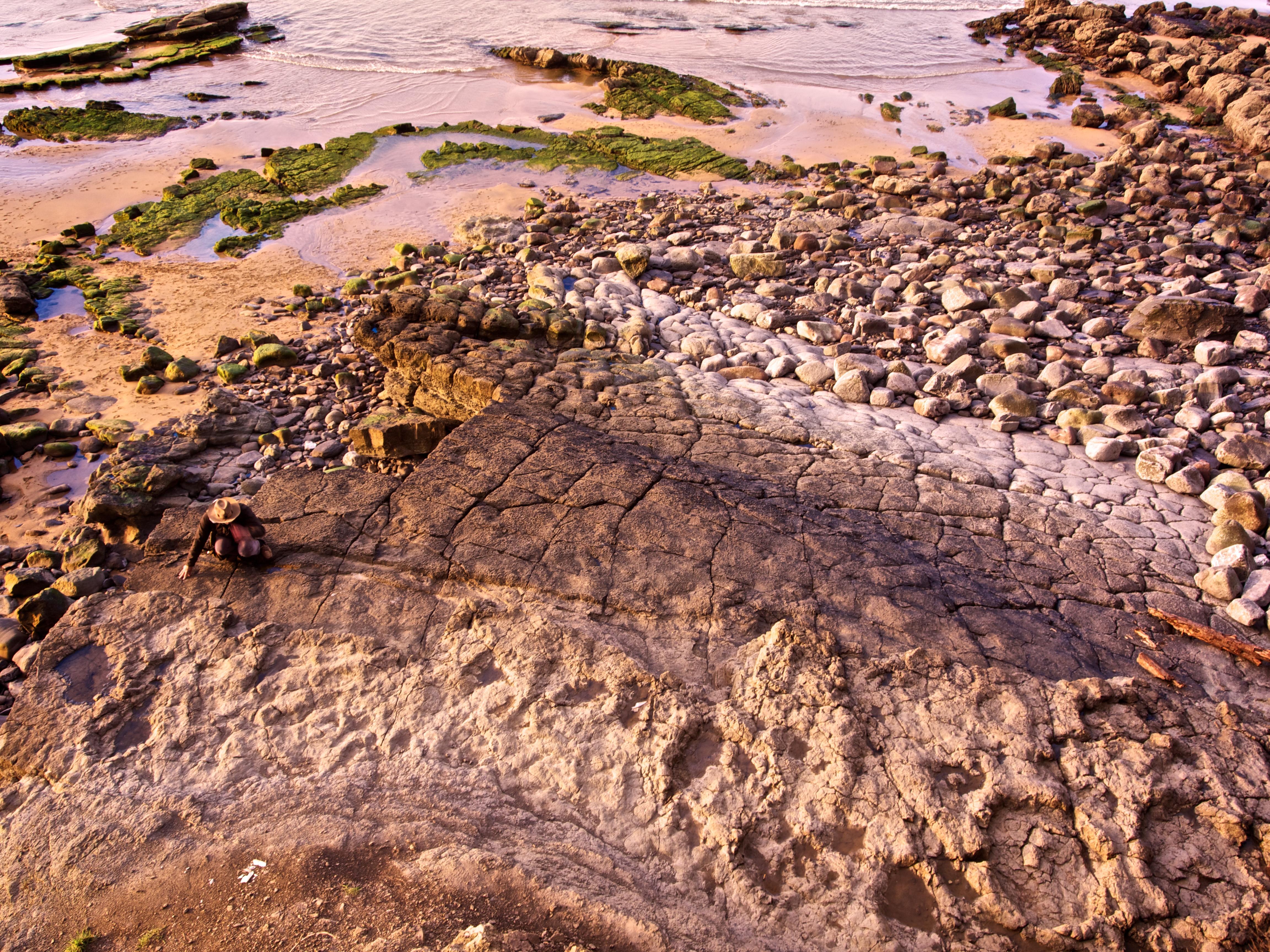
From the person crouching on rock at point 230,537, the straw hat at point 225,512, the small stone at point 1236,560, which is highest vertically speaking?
the straw hat at point 225,512

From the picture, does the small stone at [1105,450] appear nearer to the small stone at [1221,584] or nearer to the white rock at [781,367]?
the small stone at [1221,584]

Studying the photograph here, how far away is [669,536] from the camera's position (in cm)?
470

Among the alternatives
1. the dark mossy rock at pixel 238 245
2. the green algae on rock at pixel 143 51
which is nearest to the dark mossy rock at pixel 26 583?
the dark mossy rock at pixel 238 245

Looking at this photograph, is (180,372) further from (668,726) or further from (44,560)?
(668,726)

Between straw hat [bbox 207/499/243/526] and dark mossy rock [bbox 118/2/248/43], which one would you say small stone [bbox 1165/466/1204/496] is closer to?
straw hat [bbox 207/499/243/526]

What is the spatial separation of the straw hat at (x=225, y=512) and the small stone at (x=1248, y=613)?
6318 mm

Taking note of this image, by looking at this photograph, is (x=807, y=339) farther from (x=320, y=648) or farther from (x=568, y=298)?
(x=320, y=648)

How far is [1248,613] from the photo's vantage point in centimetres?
459

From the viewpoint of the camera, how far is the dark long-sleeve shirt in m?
4.49

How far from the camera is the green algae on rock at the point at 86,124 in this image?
15.2m

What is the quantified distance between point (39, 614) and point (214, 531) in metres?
1.75

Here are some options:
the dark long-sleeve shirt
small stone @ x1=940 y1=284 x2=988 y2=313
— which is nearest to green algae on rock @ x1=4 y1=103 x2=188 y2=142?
the dark long-sleeve shirt

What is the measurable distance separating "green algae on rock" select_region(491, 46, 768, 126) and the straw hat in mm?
13920

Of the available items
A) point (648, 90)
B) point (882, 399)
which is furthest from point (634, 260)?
point (648, 90)
